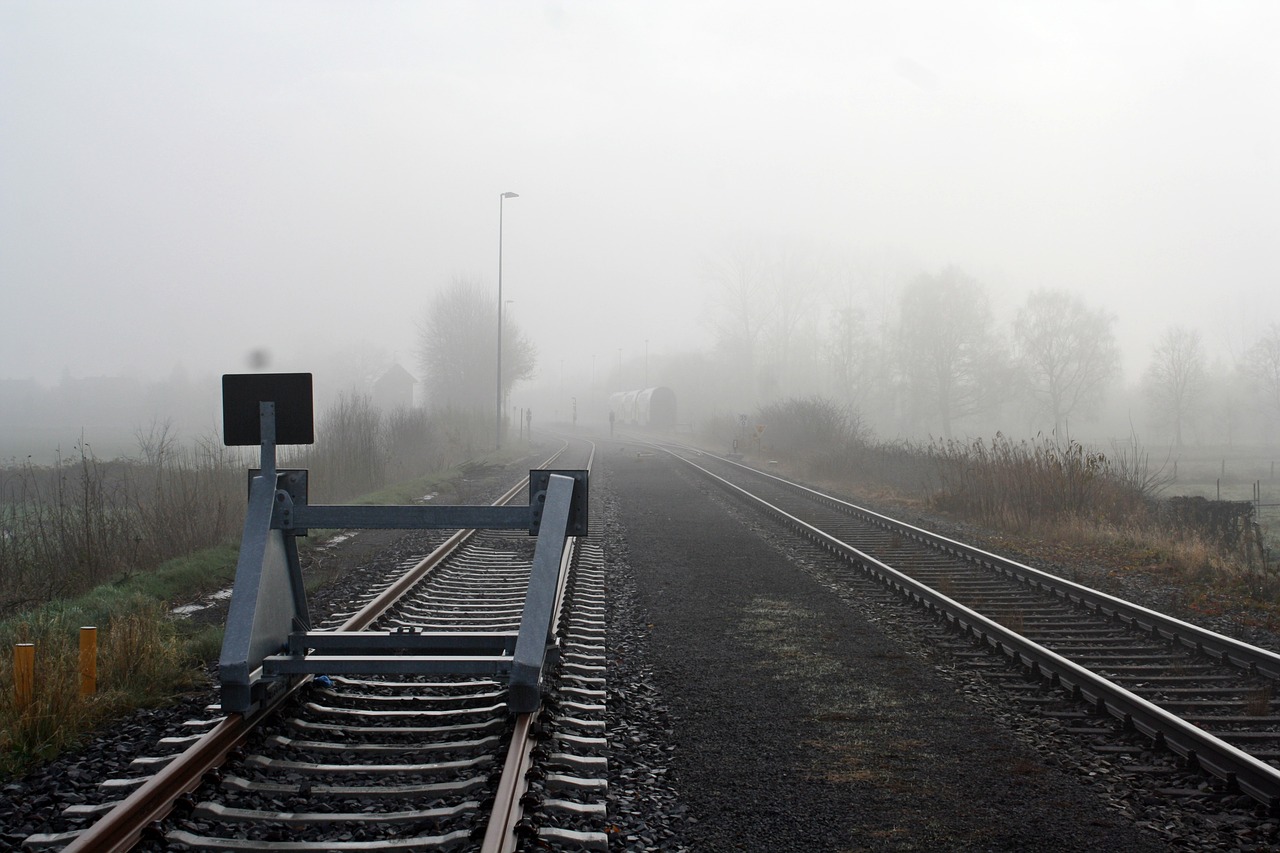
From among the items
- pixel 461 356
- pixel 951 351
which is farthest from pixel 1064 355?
pixel 461 356

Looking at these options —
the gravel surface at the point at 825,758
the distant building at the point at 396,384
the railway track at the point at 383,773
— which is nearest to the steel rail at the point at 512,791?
the railway track at the point at 383,773

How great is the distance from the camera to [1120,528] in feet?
44.8

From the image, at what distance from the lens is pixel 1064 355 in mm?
58375

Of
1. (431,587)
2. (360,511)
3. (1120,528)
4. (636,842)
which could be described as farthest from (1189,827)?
(1120,528)

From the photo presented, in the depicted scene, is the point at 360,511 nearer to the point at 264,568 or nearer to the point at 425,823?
the point at 264,568

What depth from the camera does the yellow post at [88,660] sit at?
4918 millimetres

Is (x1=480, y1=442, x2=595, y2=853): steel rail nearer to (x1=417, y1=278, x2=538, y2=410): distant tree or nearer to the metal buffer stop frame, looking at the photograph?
the metal buffer stop frame

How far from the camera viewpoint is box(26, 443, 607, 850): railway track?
10.8 feet

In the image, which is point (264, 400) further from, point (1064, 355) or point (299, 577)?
point (1064, 355)

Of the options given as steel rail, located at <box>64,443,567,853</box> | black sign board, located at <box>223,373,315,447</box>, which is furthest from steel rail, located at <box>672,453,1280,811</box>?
black sign board, located at <box>223,373,315,447</box>

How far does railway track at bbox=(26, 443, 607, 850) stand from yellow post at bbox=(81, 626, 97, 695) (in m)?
0.85

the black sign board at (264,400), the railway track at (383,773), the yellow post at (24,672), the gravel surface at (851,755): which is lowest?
the gravel surface at (851,755)

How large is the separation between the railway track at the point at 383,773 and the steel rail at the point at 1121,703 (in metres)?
2.90

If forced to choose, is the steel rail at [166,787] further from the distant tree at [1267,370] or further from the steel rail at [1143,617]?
the distant tree at [1267,370]
